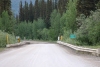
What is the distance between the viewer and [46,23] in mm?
136500

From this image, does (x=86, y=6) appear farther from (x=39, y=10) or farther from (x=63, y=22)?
(x=39, y=10)

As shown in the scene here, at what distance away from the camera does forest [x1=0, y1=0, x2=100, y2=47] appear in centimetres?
3853

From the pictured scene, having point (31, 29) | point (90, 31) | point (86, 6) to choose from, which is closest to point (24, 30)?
point (31, 29)

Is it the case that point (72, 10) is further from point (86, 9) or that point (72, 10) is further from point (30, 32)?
point (30, 32)

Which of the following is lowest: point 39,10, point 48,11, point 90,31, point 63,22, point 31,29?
point 90,31

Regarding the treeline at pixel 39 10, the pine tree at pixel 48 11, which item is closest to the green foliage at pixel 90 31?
the pine tree at pixel 48 11

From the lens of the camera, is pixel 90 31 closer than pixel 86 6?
Yes

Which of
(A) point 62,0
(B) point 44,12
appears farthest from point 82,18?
(B) point 44,12

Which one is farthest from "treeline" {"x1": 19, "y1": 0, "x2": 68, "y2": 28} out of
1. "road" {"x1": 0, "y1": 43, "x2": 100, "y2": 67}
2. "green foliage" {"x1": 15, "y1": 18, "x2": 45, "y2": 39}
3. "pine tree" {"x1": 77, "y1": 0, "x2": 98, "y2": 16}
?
"road" {"x1": 0, "y1": 43, "x2": 100, "y2": 67}

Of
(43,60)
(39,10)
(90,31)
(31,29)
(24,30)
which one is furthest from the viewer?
(39,10)

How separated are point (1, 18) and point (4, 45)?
3721 centimetres

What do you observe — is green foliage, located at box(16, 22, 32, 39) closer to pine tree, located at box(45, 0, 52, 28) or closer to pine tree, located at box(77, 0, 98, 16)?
pine tree, located at box(45, 0, 52, 28)

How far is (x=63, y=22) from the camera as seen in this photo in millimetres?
93625

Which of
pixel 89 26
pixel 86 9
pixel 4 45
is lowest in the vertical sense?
pixel 4 45
